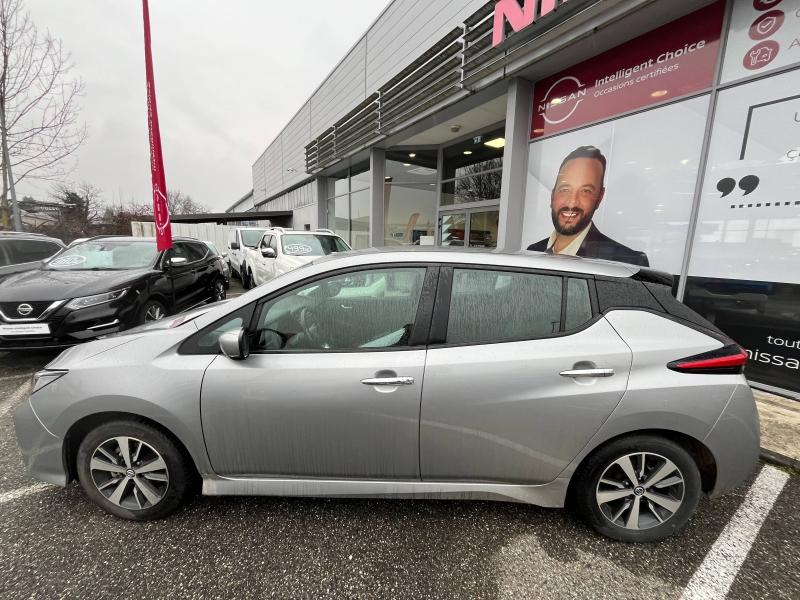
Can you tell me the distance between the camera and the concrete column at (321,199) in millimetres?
17859

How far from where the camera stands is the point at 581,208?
592 cm

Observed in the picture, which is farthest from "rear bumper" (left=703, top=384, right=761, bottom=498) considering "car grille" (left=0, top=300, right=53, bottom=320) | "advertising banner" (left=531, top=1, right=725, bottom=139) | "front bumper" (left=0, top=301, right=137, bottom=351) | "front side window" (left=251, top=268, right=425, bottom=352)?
"car grille" (left=0, top=300, right=53, bottom=320)

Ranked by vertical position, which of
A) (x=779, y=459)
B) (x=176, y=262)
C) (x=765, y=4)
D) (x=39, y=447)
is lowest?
(x=779, y=459)

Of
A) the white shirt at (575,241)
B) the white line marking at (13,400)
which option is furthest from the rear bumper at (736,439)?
the white line marking at (13,400)

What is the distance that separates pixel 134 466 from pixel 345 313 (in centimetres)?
148

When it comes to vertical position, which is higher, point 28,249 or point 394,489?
point 28,249

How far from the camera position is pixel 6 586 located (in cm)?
167

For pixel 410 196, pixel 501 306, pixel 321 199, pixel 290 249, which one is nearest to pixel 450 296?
pixel 501 306

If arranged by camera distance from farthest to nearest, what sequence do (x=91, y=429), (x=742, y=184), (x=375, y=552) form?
1. (x=742, y=184)
2. (x=91, y=429)
3. (x=375, y=552)

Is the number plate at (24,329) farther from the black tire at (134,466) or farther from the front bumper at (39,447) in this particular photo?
the black tire at (134,466)

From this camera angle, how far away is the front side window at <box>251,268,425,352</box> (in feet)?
6.36

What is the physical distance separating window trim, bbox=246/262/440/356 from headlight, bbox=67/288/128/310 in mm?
3574

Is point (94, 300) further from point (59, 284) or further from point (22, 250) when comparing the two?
point (22, 250)

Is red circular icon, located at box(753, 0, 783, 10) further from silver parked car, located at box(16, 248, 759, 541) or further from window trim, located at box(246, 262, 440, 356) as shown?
window trim, located at box(246, 262, 440, 356)
